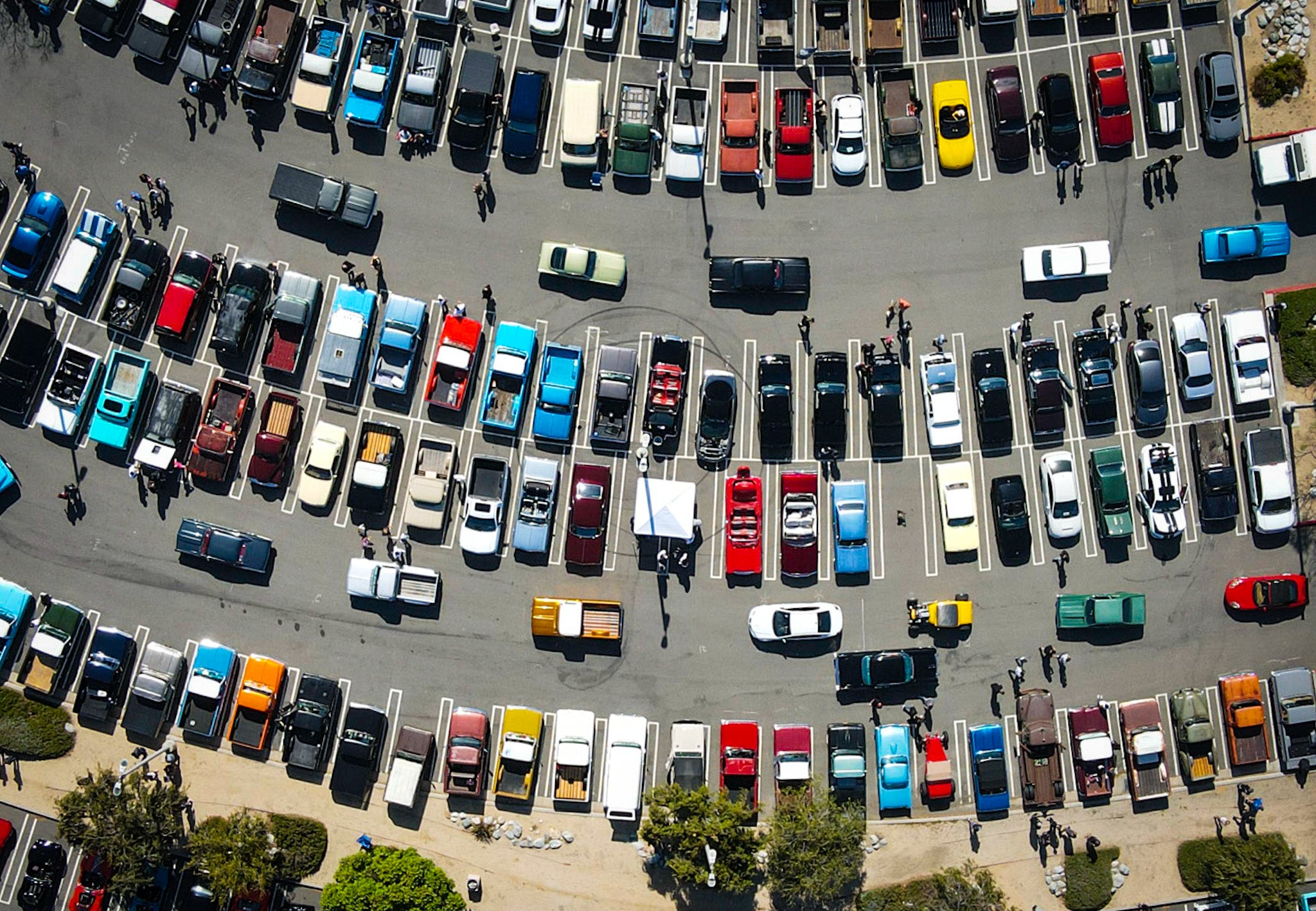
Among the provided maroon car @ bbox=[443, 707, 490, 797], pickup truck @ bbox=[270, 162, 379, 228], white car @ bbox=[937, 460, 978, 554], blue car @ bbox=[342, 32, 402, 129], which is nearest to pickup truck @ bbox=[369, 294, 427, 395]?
pickup truck @ bbox=[270, 162, 379, 228]

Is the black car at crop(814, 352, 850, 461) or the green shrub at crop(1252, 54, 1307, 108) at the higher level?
the green shrub at crop(1252, 54, 1307, 108)

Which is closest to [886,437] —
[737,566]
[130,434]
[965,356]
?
[965,356]

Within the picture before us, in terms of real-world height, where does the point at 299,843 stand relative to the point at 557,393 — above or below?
below

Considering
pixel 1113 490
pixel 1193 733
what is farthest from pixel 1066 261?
pixel 1193 733

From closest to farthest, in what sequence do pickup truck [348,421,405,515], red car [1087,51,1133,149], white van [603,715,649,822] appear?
1. white van [603,715,649,822]
2. pickup truck [348,421,405,515]
3. red car [1087,51,1133,149]

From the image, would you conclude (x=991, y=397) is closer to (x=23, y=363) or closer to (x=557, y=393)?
(x=557, y=393)

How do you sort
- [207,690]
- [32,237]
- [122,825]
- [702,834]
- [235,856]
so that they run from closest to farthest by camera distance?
[122,825]
[702,834]
[235,856]
[207,690]
[32,237]

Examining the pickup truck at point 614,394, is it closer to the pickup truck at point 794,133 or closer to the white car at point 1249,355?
the pickup truck at point 794,133

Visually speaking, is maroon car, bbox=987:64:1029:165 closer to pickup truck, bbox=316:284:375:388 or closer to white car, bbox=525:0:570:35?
white car, bbox=525:0:570:35
